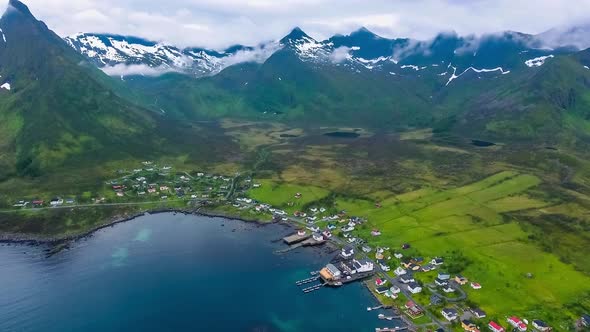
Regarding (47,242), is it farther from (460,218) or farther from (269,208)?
(460,218)

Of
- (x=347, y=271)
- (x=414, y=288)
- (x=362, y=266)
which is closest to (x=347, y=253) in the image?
(x=362, y=266)

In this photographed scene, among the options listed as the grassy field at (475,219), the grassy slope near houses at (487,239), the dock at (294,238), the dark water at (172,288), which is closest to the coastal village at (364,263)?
the dock at (294,238)

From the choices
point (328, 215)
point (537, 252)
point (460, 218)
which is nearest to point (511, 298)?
point (537, 252)

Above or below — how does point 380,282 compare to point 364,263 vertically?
below

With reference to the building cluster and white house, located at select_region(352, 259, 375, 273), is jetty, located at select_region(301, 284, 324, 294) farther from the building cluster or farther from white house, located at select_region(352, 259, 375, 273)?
white house, located at select_region(352, 259, 375, 273)

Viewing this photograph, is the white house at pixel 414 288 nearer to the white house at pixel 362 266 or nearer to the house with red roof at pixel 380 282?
the house with red roof at pixel 380 282

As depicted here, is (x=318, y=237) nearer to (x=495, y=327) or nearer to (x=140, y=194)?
(x=495, y=327)

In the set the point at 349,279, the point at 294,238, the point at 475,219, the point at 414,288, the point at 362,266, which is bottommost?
the point at 349,279
